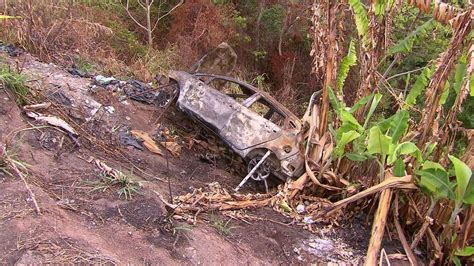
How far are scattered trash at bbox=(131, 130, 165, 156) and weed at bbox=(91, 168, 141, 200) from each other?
1657 millimetres

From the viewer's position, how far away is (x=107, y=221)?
13.0ft

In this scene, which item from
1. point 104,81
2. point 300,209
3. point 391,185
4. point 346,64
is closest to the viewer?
point 391,185

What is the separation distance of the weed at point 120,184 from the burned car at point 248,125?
1899 mm

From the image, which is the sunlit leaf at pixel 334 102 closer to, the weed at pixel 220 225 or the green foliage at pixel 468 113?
the weed at pixel 220 225

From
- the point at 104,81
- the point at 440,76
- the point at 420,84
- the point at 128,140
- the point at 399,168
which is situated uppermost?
the point at 440,76

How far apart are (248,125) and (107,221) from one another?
2766mm

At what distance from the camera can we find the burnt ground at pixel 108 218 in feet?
11.5

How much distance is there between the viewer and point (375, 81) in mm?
5059

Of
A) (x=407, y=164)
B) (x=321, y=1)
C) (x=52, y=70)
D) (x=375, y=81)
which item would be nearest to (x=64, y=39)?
(x=52, y=70)

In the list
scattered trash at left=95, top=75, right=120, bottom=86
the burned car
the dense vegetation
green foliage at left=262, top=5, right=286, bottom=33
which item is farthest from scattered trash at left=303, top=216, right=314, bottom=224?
green foliage at left=262, top=5, right=286, bottom=33

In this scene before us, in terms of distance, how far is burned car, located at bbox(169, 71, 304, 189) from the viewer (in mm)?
5949

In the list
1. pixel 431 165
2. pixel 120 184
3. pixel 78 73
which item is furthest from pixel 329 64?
pixel 78 73

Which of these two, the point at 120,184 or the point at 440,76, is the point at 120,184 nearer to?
the point at 120,184

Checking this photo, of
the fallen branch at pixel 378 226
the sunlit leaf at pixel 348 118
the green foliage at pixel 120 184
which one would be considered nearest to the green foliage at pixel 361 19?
the sunlit leaf at pixel 348 118
